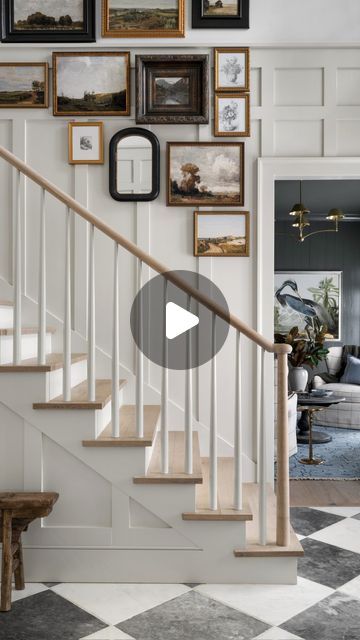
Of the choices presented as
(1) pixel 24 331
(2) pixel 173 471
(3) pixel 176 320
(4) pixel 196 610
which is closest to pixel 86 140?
(3) pixel 176 320

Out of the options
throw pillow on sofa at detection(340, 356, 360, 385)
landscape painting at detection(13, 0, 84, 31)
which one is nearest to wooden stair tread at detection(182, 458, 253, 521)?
landscape painting at detection(13, 0, 84, 31)

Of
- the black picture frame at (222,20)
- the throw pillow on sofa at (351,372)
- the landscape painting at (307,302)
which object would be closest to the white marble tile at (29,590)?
the black picture frame at (222,20)

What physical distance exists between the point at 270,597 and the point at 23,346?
1679 mm

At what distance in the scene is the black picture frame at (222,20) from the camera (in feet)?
11.6

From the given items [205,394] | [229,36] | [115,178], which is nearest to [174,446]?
[205,394]

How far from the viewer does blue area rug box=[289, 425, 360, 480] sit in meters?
4.22

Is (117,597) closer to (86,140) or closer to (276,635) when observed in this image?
(276,635)

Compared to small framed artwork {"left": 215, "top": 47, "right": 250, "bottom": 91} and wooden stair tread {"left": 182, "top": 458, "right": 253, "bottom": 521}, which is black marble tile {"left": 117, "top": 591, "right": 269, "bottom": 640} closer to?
wooden stair tread {"left": 182, "top": 458, "right": 253, "bottom": 521}

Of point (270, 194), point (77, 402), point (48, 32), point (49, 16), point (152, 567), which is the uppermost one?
point (49, 16)

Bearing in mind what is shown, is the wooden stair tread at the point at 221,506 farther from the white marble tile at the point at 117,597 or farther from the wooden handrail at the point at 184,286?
the wooden handrail at the point at 184,286

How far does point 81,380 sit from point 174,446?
2.16 ft

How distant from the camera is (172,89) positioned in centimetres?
357

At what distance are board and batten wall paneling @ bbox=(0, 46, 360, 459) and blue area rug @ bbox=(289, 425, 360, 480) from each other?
3.07 feet

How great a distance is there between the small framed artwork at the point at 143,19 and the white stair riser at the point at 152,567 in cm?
307
